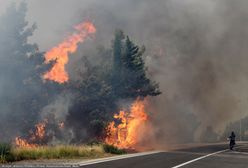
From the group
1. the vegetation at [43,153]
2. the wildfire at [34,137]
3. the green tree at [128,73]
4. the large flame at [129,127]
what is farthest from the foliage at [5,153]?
the green tree at [128,73]

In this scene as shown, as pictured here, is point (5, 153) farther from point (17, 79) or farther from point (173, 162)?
point (17, 79)

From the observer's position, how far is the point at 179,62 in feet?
203

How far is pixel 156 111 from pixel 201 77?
1600cm

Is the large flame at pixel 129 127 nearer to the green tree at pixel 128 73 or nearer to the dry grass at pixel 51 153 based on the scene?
the green tree at pixel 128 73

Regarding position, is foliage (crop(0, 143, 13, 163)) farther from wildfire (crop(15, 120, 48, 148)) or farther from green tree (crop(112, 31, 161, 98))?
green tree (crop(112, 31, 161, 98))

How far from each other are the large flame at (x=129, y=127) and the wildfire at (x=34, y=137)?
25.6 ft

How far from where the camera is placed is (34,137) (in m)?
29.2

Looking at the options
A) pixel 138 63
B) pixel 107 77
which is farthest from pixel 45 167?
pixel 138 63

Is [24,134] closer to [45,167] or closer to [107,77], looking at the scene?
[107,77]

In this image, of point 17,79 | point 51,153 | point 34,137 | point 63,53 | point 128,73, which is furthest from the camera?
point 63,53

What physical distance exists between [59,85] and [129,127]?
464 inches

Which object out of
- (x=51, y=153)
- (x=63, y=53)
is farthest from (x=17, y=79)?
(x=63, y=53)

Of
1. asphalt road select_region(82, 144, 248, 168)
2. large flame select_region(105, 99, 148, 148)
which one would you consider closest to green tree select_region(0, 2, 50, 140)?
large flame select_region(105, 99, 148, 148)

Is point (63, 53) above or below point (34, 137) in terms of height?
above
